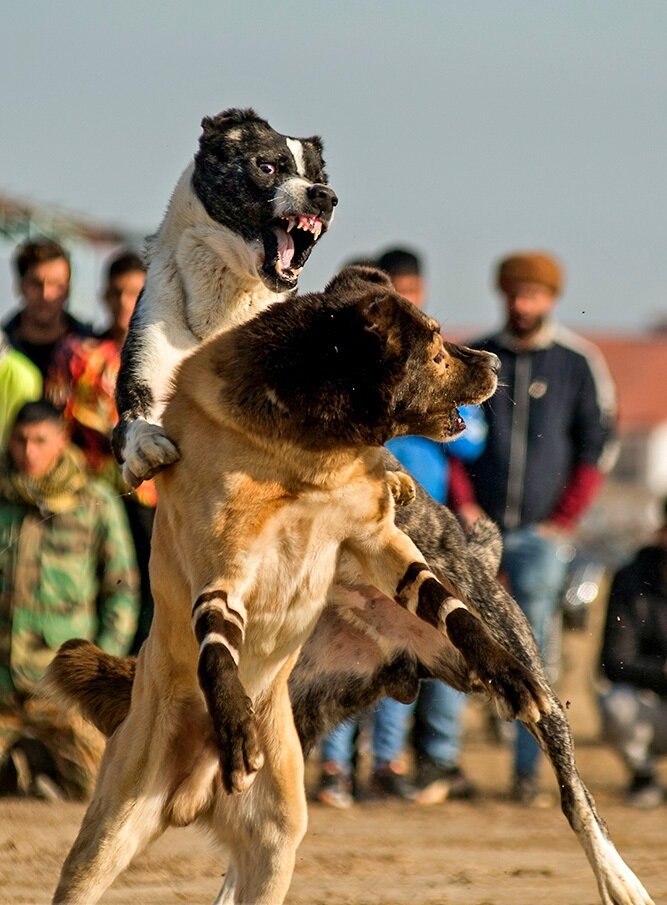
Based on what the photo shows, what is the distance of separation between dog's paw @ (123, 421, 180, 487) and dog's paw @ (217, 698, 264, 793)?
0.85m

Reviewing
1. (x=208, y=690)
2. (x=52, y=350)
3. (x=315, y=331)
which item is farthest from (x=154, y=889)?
(x=52, y=350)

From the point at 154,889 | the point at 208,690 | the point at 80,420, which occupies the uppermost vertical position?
the point at 208,690

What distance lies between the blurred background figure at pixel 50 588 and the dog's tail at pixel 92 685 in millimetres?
2557

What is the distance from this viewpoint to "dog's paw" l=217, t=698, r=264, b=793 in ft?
14.6

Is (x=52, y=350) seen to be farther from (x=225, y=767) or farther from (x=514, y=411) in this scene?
(x=225, y=767)

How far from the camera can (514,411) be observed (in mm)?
8297

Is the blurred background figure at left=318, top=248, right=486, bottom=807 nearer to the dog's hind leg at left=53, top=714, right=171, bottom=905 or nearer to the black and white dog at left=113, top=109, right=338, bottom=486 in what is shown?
the black and white dog at left=113, top=109, right=338, bottom=486

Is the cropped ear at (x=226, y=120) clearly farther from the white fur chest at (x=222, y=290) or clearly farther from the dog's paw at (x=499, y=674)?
the dog's paw at (x=499, y=674)

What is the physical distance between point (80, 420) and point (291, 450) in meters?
3.17

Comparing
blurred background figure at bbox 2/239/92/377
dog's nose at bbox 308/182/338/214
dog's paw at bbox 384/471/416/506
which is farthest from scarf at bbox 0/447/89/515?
dog's paw at bbox 384/471/416/506

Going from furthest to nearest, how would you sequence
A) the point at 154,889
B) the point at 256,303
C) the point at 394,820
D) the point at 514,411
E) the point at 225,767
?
the point at 514,411
the point at 394,820
the point at 154,889
the point at 256,303
the point at 225,767

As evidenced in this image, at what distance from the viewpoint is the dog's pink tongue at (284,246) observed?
5.54 m

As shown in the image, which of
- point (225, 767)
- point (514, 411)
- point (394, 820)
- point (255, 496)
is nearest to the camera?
point (225, 767)

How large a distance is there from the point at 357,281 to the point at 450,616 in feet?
3.66
